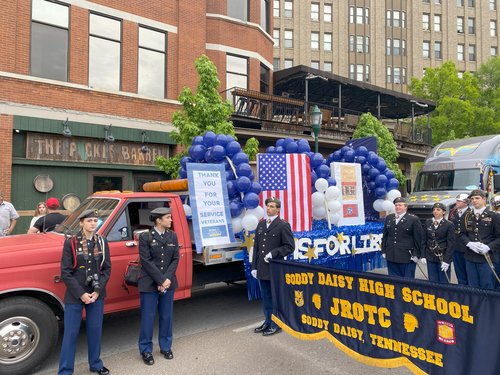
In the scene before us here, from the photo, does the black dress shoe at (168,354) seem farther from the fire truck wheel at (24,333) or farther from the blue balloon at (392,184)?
the blue balloon at (392,184)

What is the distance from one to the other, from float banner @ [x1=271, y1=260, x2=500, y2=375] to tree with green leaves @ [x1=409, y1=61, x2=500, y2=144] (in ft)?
78.2

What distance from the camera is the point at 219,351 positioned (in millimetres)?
4863

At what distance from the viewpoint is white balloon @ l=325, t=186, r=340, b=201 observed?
7.59 metres

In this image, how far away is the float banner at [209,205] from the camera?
18.9ft

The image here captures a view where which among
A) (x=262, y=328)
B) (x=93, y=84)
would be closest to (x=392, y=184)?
(x=262, y=328)

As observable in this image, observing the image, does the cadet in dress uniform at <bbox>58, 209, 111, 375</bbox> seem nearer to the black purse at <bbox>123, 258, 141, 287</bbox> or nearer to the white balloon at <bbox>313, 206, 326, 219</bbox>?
the black purse at <bbox>123, 258, 141, 287</bbox>

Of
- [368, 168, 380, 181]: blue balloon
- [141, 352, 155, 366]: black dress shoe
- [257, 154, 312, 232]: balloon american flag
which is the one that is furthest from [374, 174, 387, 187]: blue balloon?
[141, 352, 155, 366]: black dress shoe

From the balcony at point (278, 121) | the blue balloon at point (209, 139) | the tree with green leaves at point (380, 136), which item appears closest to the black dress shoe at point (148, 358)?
the blue balloon at point (209, 139)

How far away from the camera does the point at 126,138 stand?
45.1 feet

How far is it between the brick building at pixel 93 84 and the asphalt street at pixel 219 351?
7561 millimetres

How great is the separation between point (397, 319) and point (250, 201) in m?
3.36

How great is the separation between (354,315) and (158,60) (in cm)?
1339

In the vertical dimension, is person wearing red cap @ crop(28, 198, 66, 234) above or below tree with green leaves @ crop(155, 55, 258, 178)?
below

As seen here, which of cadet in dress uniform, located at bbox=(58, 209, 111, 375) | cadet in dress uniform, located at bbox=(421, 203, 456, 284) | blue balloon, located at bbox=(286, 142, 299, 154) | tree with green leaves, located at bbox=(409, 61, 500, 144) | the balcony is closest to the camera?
cadet in dress uniform, located at bbox=(58, 209, 111, 375)
